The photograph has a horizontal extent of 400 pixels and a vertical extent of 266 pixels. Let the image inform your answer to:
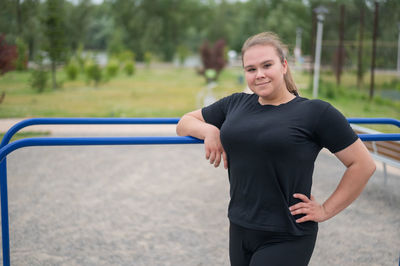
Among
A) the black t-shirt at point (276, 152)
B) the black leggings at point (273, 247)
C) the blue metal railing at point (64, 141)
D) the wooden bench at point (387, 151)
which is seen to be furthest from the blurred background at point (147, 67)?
the wooden bench at point (387, 151)

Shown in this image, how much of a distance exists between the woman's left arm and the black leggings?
79 mm

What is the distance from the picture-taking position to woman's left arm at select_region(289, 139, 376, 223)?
1411 millimetres

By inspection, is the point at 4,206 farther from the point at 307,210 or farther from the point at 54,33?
the point at 54,33

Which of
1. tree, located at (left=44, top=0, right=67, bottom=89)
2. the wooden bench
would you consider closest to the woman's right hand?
the wooden bench

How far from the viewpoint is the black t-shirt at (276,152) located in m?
1.39

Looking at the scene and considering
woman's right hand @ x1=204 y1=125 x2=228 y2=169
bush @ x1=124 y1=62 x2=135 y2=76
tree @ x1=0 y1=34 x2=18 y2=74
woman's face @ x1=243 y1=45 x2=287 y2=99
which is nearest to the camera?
woman's face @ x1=243 y1=45 x2=287 y2=99

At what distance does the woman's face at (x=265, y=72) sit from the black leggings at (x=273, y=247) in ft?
1.57

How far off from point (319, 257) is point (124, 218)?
66.2 inches

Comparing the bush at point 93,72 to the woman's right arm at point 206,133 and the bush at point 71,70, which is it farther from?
the woman's right arm at point 206,133

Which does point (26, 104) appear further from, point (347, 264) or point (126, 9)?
point (126, 9)

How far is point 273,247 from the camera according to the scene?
1.45 m

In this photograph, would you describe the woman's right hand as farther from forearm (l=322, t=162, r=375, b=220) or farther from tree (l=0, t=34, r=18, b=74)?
tree (l=0, t=34, r=18, b=74)

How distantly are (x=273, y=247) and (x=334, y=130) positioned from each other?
44 centimetres

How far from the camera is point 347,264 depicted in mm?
3002
